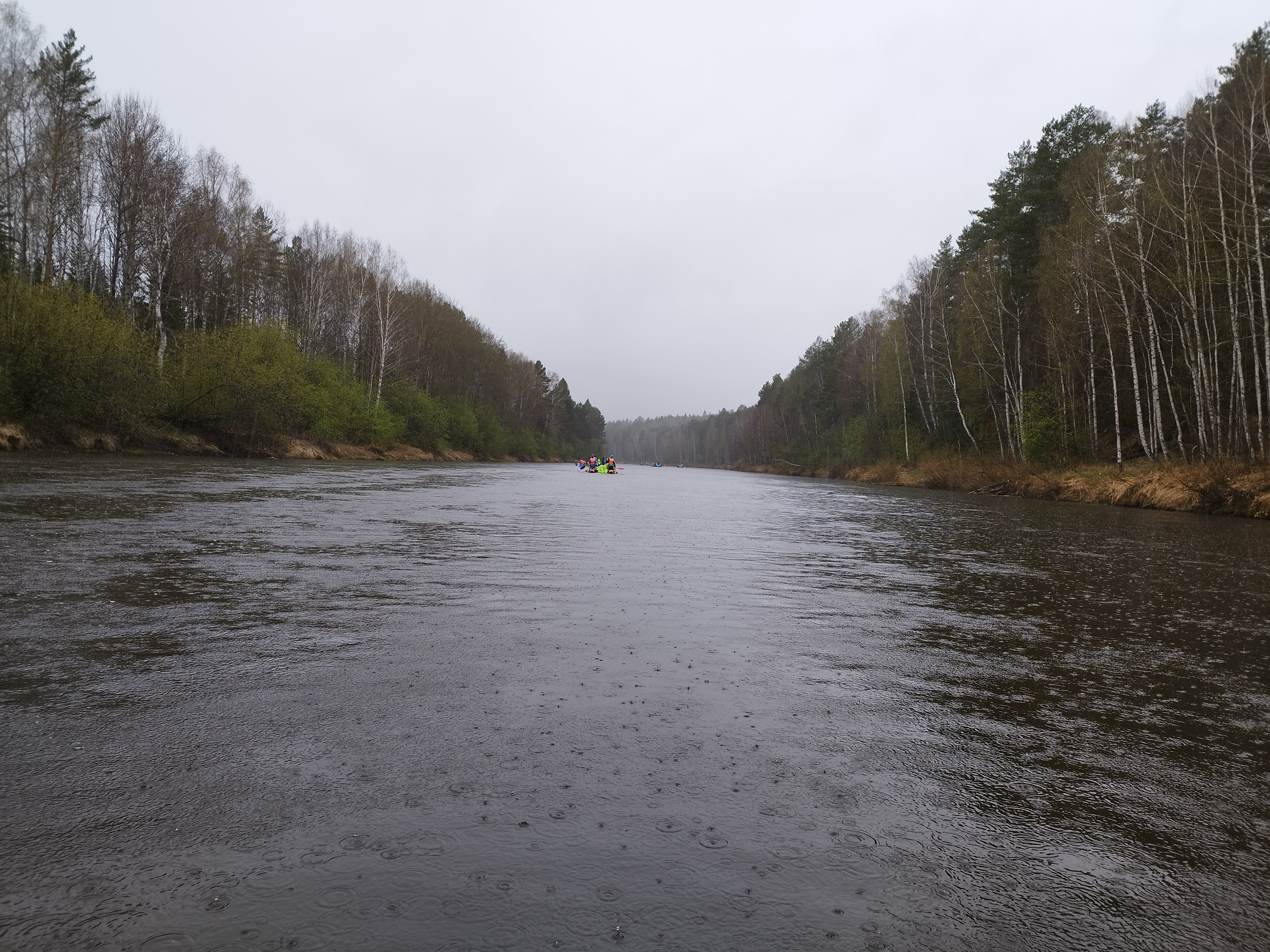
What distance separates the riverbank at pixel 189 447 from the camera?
2544 centimetres

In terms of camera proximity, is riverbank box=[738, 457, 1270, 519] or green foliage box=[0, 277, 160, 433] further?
green foliage box=[0, 277, 160, 433]

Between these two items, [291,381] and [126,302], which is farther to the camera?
[291,381]

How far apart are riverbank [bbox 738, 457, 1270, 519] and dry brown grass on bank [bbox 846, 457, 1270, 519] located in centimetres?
2

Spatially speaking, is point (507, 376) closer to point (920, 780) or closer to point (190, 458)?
point (190, 458)

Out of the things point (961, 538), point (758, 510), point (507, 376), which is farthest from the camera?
point (507, 376)

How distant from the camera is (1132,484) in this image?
2292 centimetres

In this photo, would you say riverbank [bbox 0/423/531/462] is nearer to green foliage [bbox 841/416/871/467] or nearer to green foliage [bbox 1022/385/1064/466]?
green foliage [bbox 841/416/871/467]

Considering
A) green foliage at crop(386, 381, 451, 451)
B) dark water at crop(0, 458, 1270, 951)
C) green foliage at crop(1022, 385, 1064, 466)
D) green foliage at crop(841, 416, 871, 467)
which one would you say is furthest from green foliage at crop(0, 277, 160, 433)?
green foliage at crop(841, 416, 871, 467)

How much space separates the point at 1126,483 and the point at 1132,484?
0.27 m

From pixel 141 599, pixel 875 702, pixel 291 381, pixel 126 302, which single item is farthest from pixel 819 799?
pixel 126 302

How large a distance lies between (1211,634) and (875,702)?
151 inches

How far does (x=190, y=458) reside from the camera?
3138cm

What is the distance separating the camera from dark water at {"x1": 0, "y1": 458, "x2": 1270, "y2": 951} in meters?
2.03

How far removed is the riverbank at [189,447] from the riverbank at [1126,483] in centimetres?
3566
